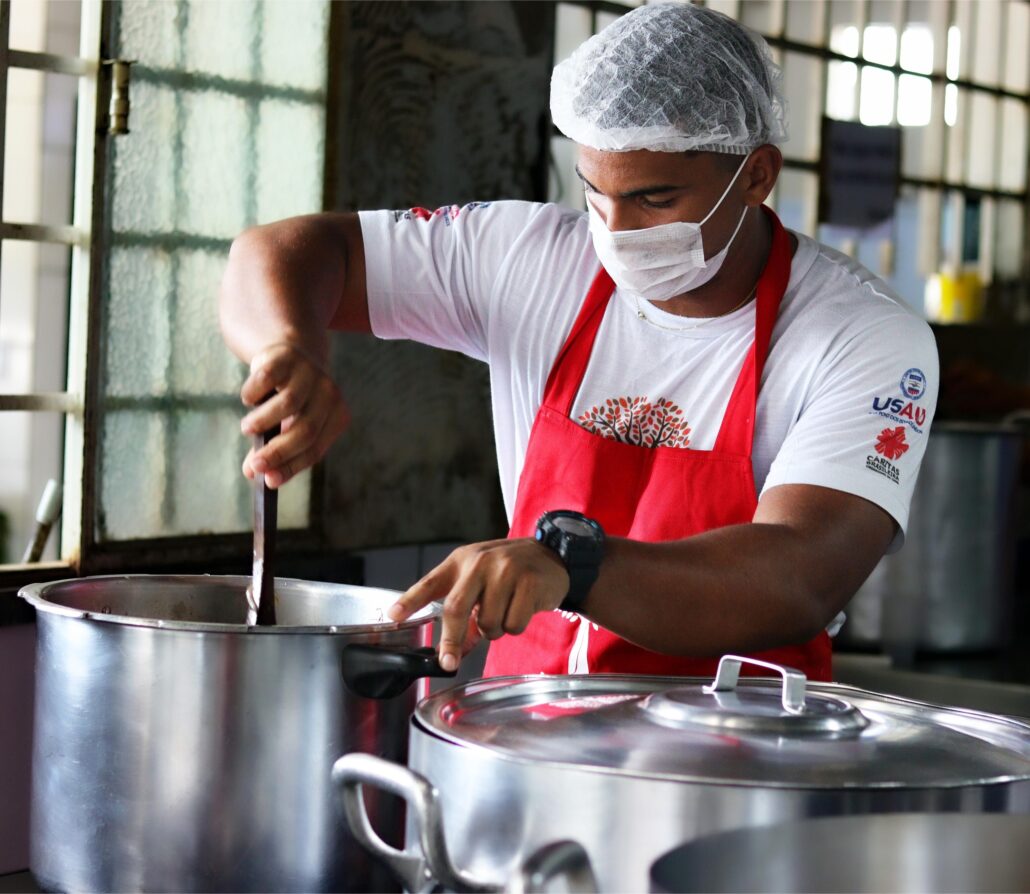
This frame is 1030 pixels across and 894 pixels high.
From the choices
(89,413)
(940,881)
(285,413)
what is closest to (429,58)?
(89,413)

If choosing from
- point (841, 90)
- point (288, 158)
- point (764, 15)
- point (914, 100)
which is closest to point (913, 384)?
point (288, 158)

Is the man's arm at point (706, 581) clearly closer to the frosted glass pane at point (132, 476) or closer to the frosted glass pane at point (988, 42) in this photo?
the frosted glass pane at point (132, 476)

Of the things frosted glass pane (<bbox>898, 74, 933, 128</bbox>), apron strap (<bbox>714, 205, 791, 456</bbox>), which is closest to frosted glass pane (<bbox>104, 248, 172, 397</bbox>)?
apron strap (<bbox>714, 205, 791, 456</bbox>)

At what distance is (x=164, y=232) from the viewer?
226 cm

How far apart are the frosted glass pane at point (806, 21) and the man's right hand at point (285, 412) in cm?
369

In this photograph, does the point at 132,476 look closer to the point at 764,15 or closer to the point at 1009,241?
the point at 764,15

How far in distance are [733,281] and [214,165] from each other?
1.13m

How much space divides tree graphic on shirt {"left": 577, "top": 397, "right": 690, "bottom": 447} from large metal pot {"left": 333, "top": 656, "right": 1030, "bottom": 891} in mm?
540

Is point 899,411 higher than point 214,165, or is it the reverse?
point 214,165

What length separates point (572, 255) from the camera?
1.65 meters

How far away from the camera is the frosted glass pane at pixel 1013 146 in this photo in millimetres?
5594

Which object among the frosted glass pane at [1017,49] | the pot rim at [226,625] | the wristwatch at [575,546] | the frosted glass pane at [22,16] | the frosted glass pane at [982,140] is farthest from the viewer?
the frosted glass pane at [1017,49]

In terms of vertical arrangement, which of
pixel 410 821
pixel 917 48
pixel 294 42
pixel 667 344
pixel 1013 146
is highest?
pixel 917 48

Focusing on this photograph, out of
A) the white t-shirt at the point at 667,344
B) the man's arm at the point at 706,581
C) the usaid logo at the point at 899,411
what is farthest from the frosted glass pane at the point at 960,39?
the man's arm at the point at 706,581
